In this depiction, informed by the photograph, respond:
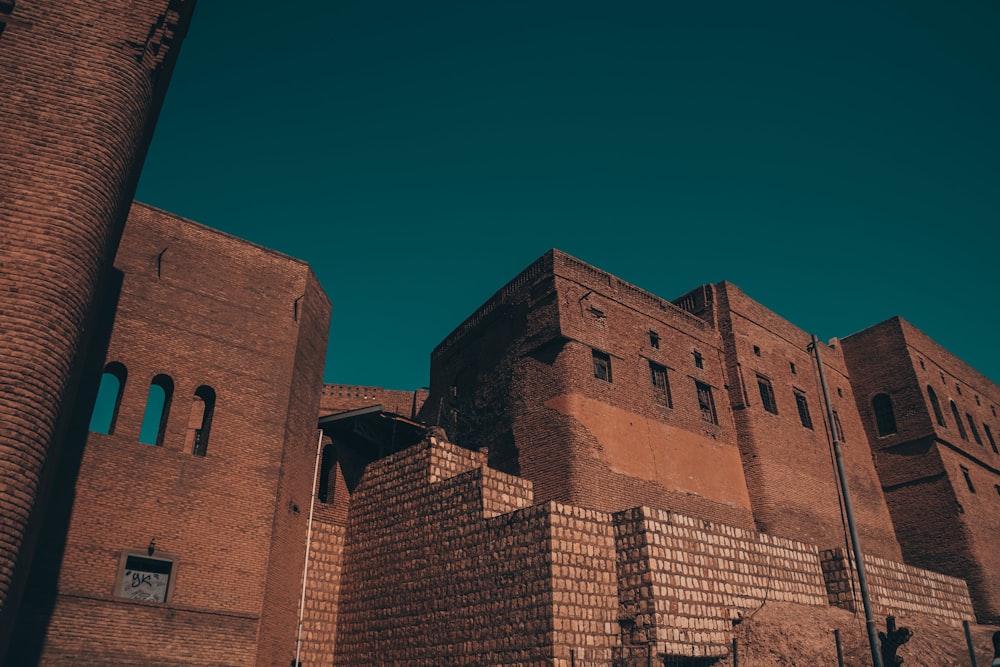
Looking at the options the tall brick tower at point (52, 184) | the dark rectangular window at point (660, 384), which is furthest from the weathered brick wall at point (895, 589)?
the tall brick tower at point (52, 184)

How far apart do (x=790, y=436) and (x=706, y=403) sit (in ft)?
11.6

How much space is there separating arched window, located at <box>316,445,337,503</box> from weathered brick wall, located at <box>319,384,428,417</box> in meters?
5.39

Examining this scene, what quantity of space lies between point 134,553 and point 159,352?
4183mm

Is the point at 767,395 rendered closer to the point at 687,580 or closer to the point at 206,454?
the point at 687,580

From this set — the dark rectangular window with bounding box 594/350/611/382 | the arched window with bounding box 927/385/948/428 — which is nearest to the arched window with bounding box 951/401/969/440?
the arched window with bounding box 927/385/948/428

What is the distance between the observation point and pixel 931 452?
84.3 feet

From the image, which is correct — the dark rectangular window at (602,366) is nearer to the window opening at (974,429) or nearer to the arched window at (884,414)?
the arched window at (884,414)

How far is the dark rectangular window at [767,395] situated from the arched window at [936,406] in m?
7.33

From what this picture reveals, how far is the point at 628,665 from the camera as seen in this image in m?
13.6

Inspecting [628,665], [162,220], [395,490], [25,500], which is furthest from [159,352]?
[628,665]

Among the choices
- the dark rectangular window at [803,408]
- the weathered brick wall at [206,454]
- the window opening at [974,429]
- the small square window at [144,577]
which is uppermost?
the window opening at [974,429]

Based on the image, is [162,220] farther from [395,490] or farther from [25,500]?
[25,500]

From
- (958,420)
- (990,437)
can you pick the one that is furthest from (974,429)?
(990,437)

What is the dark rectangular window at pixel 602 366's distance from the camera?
19391 mm
